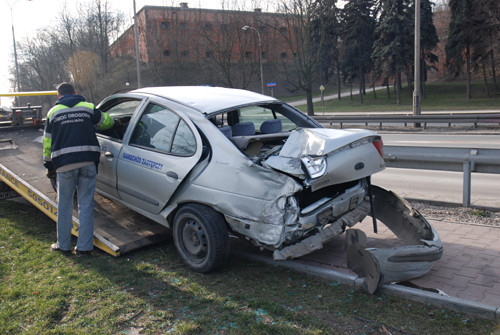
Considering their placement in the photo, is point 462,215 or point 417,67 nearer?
point 462,215

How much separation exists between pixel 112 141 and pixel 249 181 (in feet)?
7.46

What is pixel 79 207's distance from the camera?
16.3 ft

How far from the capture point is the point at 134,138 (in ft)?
16.9

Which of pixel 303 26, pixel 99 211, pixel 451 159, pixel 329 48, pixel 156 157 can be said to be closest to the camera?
pixel 156 157

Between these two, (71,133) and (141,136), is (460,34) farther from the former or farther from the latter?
(71,133)

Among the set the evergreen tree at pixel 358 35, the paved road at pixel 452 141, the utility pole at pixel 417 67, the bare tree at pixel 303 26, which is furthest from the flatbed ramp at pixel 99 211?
the evergreen tree at pixel 358 35

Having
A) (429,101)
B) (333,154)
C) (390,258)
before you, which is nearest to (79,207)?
(333,154)

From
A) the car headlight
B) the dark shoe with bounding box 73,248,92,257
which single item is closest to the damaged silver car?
the car headlight

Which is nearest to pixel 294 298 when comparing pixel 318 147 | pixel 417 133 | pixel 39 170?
pixel 318 147

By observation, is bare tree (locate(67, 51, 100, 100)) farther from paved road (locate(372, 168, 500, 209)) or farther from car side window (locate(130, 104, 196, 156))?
car side window (locate(130, 104, 196, 156))

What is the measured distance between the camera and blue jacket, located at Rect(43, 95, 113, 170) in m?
4.80

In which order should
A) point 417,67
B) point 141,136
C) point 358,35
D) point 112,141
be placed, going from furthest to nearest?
point 358,35, point 417,67, point 112,141, point 141,136

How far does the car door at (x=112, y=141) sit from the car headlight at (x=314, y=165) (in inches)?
88.9

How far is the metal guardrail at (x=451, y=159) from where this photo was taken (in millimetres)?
6199
